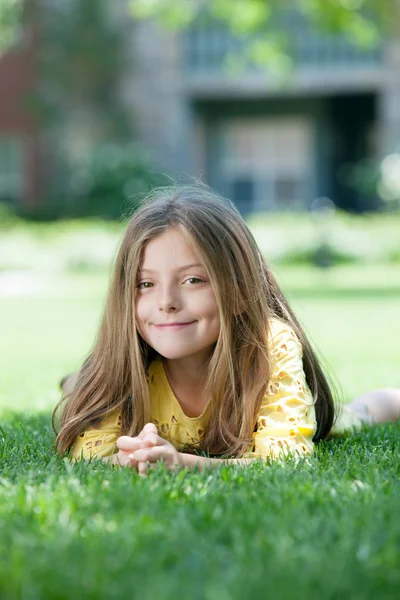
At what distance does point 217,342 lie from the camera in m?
3.48

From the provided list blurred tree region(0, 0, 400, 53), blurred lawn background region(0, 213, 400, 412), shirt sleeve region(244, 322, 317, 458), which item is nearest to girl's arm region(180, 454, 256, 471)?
shirt sleeve region(244, 322, 317, 458)

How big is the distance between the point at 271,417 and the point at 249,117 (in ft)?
86.9

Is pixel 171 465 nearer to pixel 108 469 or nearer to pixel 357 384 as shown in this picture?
pixel 108 469

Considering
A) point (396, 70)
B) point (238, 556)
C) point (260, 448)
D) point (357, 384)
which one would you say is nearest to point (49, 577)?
point (238, 556)

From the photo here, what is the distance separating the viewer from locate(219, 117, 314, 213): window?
96.5ft

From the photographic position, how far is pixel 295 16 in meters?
27.3

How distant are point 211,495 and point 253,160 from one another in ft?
90.2

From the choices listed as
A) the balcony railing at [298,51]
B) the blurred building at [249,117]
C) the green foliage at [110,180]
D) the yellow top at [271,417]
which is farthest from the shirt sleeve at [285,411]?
the balcony railing at [298,51]

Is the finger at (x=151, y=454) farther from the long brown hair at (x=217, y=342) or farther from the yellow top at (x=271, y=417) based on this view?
the long brown hair at (x=217, y=342)

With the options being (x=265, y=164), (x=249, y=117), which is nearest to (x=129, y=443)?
(x=249, y=117)

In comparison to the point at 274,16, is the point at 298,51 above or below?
below

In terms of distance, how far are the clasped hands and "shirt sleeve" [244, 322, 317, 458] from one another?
0.37 meters

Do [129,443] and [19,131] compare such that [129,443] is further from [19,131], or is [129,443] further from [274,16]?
[19,131]

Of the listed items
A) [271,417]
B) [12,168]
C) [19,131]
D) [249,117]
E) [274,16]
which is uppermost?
[274,16]
